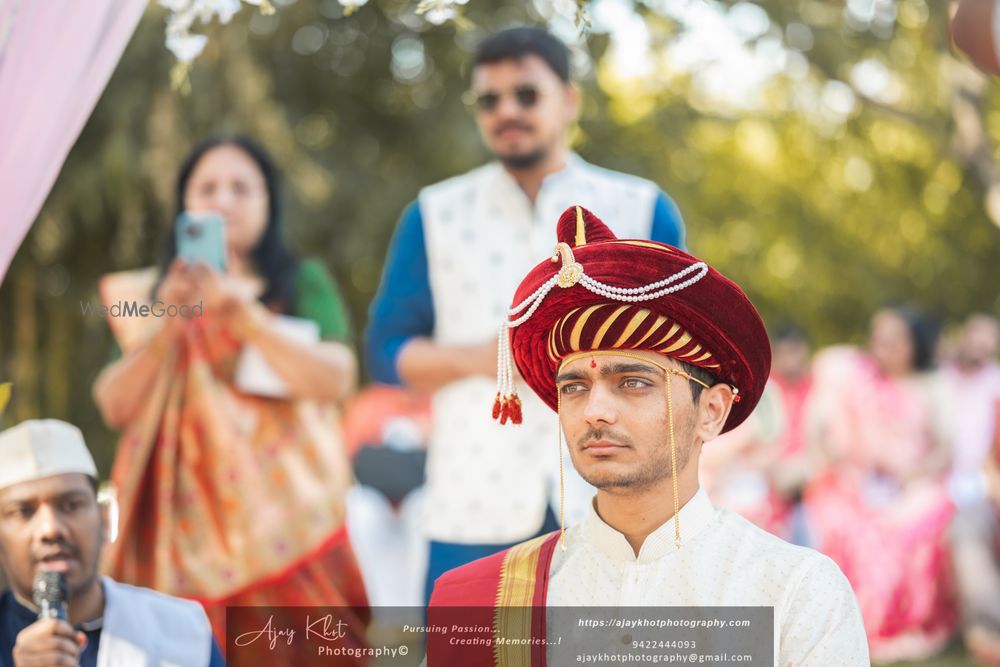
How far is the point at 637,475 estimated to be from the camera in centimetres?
244

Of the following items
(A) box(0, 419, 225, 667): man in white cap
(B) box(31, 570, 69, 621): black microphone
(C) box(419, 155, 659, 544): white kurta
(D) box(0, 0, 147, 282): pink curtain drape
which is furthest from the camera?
(C) box(419, 155, 659, 544): white kurta

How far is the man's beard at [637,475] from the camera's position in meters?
2.43

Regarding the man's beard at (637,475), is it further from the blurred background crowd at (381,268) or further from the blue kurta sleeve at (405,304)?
the blurred background crowd at (381,268)

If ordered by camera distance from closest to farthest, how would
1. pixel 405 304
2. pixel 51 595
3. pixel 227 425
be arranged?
1. pixel 51 595
2. pixel 405 304
3. pixel 227 425

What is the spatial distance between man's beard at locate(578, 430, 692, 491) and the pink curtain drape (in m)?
1.27

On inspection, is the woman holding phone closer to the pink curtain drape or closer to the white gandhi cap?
the white gandhi cap

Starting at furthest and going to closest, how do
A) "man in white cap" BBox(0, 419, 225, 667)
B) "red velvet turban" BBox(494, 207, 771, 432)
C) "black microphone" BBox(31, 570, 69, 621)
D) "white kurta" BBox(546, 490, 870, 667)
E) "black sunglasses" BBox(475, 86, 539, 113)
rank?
"black sunglasses" BBox(475, 86, 539, 113), "man in white cap" BBox(0, 419, 225, 667), "black microphone" BBox(31, 570, 69, 621), "red velvet turban" BBox(494, 207, 771, 432), "white kurta" BBox(546, 490, 870, 667)

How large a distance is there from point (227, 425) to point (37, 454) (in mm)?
1161

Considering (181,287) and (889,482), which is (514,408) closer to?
(181,287)

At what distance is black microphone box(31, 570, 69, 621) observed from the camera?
2.56m

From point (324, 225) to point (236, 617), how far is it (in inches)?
254

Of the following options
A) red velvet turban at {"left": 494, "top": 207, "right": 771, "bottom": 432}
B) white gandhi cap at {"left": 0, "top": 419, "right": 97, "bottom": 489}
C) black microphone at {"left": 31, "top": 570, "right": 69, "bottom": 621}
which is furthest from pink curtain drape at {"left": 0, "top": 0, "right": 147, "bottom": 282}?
red velvet turban at {"left": 494, "top": 207, "right": 771, "bottom": 432}
